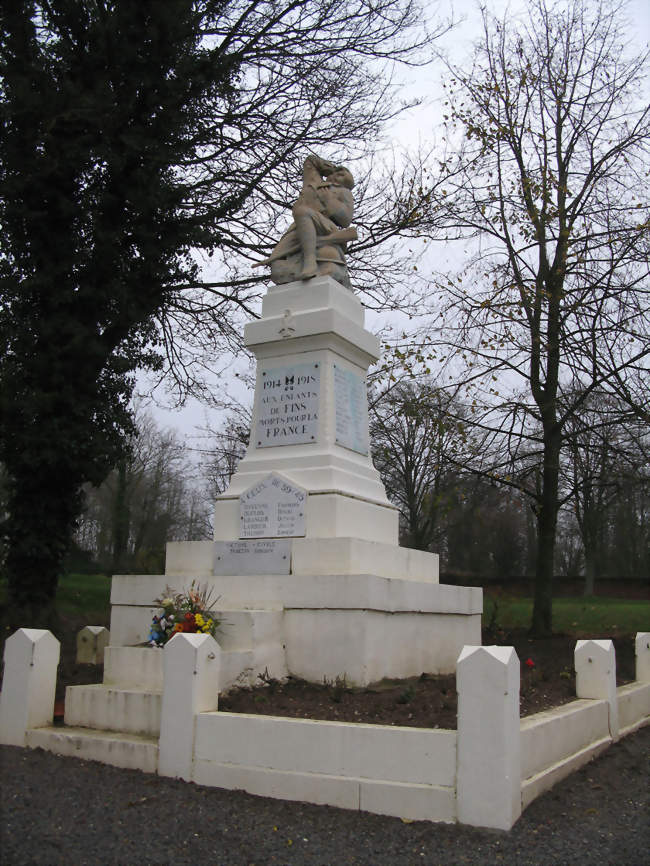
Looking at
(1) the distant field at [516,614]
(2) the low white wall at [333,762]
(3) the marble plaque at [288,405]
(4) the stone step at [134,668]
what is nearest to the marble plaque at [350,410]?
(3) the marble plaque at [288,405]

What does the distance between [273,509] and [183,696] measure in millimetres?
2614

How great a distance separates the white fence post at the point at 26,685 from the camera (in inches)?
240

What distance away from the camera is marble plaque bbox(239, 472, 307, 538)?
25.0 ft

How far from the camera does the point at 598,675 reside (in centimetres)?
720

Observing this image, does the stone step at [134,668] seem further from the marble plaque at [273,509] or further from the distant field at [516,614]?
the distant field at [516,614]

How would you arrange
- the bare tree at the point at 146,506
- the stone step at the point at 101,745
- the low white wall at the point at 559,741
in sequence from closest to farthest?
the low white wall at the point at 559,741, the stone step at the point at 101,745, the bare tree at the point at 146,506

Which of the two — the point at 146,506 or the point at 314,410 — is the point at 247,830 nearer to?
the point at 314,410

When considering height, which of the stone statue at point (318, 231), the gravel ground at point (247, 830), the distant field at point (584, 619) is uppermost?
the stone statue at point (318, 231)

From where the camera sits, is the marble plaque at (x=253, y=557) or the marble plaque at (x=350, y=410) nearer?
the marble plaque at (x=253, y=557)

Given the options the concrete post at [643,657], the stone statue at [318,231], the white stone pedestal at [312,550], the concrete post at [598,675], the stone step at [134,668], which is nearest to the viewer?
the stone step at [134,668]

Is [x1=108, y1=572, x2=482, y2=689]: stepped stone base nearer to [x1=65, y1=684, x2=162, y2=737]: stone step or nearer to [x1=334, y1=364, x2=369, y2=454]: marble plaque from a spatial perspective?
[x1=65, y1=684, x2=162, y2=737]: stone step

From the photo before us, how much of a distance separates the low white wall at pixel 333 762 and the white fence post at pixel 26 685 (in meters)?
1.56

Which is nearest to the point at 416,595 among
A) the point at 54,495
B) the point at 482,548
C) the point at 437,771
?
the point at 437,771

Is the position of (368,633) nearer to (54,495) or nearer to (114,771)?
(114,771)
